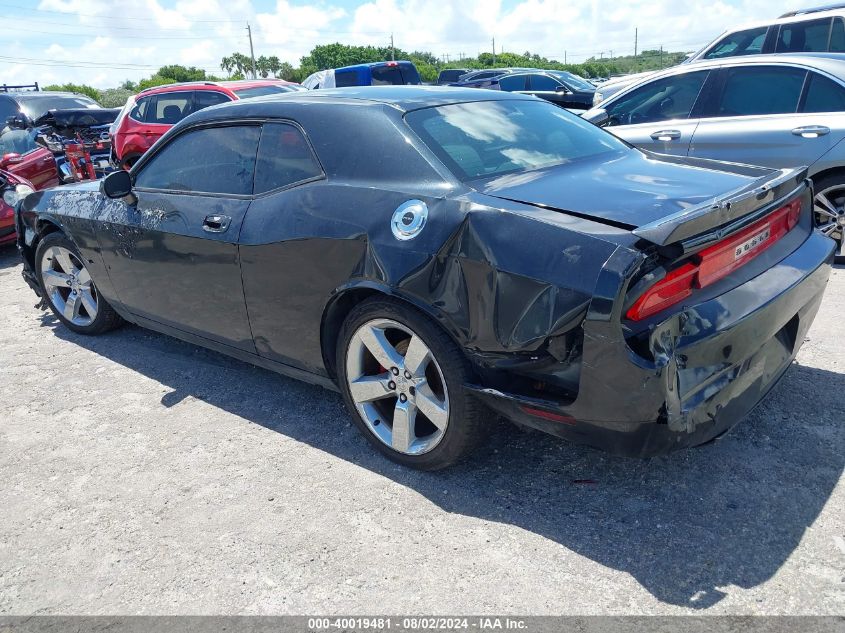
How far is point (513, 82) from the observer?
742 inches

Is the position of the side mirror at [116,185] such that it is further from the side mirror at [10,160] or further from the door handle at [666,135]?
the side mirror at [10,160]

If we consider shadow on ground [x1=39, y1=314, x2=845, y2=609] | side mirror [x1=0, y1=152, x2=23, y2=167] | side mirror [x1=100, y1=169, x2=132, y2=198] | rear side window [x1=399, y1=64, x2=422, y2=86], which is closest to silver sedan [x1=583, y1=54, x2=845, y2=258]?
shadow on ground [x1=39, y1=314, x2=845, y2=609]

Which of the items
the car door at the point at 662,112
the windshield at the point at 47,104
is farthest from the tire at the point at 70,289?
the windshield at the point at 47,104

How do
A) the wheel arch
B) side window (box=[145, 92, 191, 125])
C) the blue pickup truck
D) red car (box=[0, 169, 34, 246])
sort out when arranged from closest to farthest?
the wheel arch
red car (box=[0, 169, 34, 246])
side window (box=[145, 92, 191, 125])
the blue pickup truck

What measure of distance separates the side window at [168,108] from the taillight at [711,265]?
8.87 m

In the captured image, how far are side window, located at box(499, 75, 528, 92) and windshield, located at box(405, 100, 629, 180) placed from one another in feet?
52.3

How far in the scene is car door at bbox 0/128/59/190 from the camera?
8922 millimetres

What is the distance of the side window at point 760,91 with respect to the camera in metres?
5.39

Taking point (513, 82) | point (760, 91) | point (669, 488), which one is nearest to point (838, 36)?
point (760, 91)

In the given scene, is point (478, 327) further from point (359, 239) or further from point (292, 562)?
point (292, 562)

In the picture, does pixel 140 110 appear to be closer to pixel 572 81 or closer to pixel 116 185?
pixel 116 185

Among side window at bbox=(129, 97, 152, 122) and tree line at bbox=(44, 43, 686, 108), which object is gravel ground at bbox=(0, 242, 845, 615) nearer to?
side window at bbox=(129, 97, 152, 122)

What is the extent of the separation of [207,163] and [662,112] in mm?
4123

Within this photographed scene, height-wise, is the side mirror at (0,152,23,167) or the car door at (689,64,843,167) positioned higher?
the car door at (689,64,843,167)
